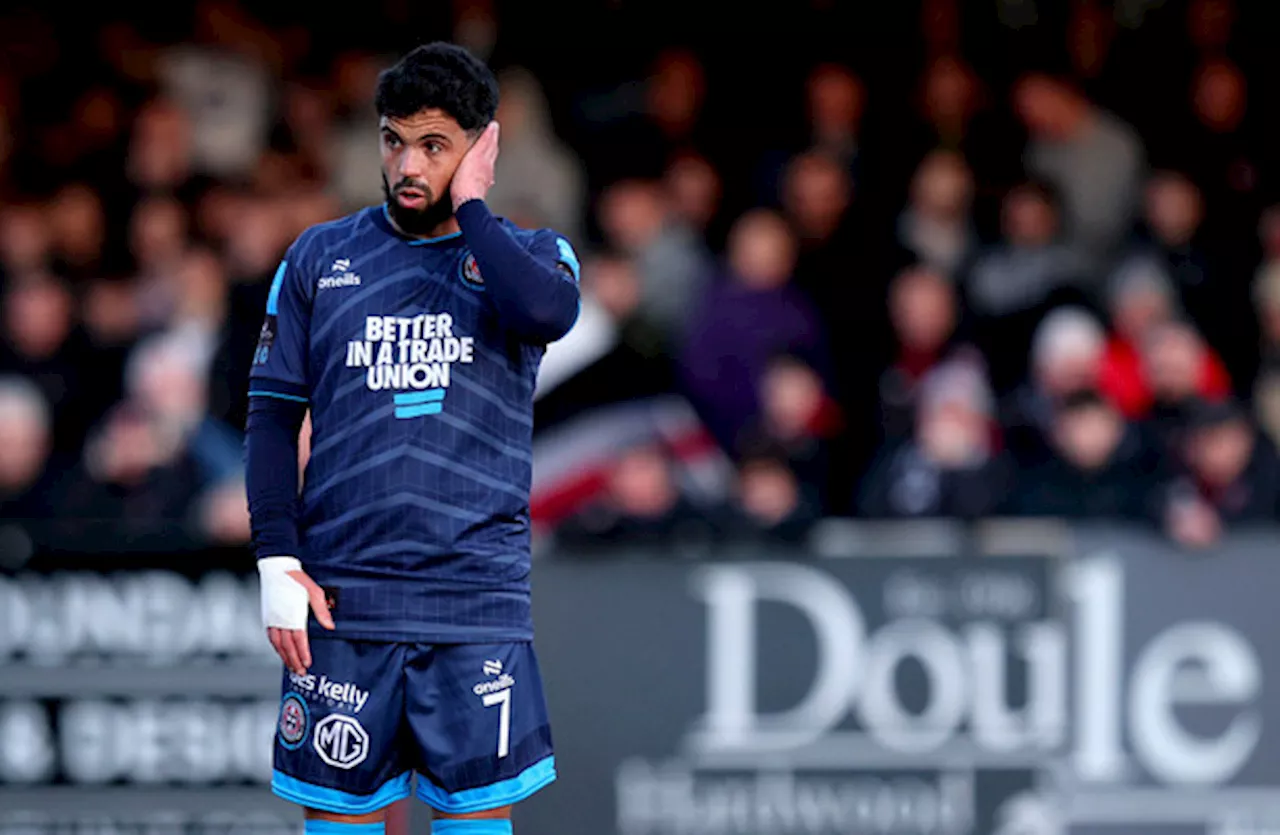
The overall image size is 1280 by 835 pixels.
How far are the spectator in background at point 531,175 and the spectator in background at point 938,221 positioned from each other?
1643 millimetres

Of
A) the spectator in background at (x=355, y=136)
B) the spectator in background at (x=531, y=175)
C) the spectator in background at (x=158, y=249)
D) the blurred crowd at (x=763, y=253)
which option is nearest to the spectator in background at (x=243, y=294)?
the blurred crowd at (x=763, y=253)

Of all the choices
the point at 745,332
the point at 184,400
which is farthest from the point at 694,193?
the point at 184,400

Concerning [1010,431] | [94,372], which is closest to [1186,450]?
[1010,431]

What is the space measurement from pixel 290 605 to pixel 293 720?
29cm

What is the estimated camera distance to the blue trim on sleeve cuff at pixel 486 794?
4.30 meters

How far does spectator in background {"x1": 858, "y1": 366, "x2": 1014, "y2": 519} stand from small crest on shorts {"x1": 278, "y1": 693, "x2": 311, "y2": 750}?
348 cm

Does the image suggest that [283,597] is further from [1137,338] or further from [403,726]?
[1137,338]

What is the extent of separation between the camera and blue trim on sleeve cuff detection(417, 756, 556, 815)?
4297mm

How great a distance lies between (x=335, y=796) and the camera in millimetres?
4316

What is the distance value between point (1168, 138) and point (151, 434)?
5.39 m

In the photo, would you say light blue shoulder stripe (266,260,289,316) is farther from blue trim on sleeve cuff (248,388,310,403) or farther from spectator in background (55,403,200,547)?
spectator in background (55,403,200,547)

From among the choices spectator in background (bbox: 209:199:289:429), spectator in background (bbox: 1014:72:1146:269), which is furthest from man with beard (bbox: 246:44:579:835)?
spectator in background (bbox: 1014:72:1146:269)

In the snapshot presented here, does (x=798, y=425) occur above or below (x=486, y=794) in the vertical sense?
above

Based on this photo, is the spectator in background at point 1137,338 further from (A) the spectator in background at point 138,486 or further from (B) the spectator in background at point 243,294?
(A) the spectator in background at point 138,486
